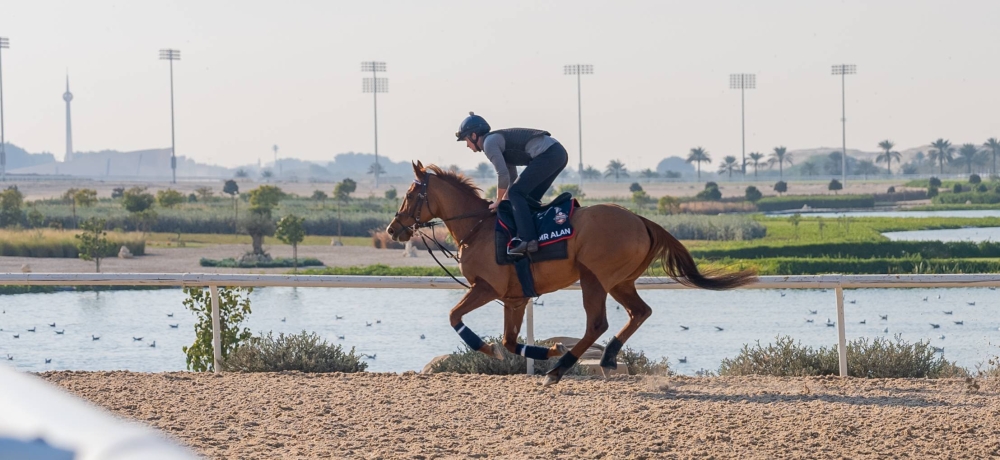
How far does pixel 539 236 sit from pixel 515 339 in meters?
0.78

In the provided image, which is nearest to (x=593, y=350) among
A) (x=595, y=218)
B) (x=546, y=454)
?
(x=595, y=218)

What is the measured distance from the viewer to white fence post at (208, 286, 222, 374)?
8531 millimetres

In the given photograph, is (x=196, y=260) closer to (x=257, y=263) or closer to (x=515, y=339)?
(x=257, y=263)

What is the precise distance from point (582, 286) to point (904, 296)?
75.5 feet

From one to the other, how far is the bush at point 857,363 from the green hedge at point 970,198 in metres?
70.9

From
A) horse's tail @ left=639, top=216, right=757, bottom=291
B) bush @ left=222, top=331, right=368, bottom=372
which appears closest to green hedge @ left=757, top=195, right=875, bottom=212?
bush @ left=222, top=331, right=368, bottom=372

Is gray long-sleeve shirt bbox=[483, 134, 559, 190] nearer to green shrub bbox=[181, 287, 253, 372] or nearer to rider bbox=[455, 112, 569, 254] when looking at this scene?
rider bbox=[455, 112, 569, 254]

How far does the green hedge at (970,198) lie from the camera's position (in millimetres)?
74562

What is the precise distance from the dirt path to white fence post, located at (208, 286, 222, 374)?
26.1 m

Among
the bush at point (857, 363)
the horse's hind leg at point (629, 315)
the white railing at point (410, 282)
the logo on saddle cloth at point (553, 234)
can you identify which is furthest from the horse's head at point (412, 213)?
the bush at point (857, 363)

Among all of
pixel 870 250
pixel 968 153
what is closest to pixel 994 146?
pixel 968 153

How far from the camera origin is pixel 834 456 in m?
5.10

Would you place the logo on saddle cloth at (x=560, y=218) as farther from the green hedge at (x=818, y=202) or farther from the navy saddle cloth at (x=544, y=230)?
the green hedge at (x=818, y=202)

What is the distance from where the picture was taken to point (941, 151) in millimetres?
153250
